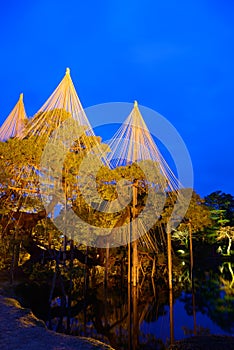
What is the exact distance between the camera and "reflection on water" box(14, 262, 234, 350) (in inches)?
332

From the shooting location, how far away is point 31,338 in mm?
5125

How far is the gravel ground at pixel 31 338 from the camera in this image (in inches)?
186

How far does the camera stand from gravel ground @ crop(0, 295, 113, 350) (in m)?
4.72

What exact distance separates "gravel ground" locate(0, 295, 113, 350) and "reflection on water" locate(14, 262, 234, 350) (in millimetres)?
2495

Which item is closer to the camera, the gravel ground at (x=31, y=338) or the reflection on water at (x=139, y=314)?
the gravel ground at (x=31, y=338)

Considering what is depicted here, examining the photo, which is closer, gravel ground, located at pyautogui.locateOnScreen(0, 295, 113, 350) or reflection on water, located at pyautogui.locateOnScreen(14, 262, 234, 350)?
gravel ground, located at pyautogui.locateOnScreen(0, 295, 113, 350)

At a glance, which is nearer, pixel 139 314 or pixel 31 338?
pixel 31 338

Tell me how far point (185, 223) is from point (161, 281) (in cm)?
626

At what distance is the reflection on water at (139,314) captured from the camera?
8422mm

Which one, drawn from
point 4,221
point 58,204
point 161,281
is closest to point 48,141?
point 58,204

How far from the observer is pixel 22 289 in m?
12.6

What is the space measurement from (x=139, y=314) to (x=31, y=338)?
6362 millimetres

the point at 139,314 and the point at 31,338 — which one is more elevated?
the point at 31,338

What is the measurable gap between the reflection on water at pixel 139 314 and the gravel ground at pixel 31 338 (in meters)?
2.50
